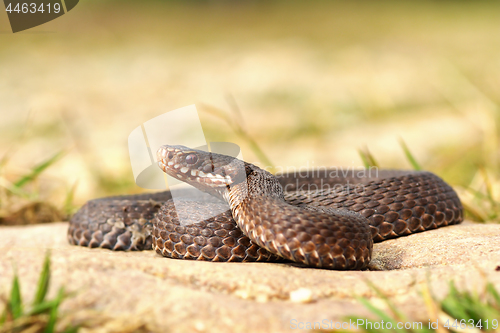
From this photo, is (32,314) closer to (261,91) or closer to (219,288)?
(219,288)

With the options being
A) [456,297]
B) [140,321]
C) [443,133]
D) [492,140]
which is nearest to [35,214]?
[140,321]

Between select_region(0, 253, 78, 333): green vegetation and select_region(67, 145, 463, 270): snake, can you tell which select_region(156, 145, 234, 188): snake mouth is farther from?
select_region(0, 253, 78, 333): green vegetation

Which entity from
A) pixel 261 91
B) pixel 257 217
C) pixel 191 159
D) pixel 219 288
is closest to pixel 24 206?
pixel 191 159

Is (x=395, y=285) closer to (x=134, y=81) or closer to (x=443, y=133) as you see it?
(x=443, y=133)

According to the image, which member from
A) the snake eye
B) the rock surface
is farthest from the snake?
the rock surface

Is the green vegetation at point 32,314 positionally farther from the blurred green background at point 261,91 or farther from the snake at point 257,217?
the blurred green background at point 261,91

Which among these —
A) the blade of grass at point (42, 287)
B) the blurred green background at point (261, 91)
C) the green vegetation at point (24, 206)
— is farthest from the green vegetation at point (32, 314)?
the green vegetation at point (24, 206)
